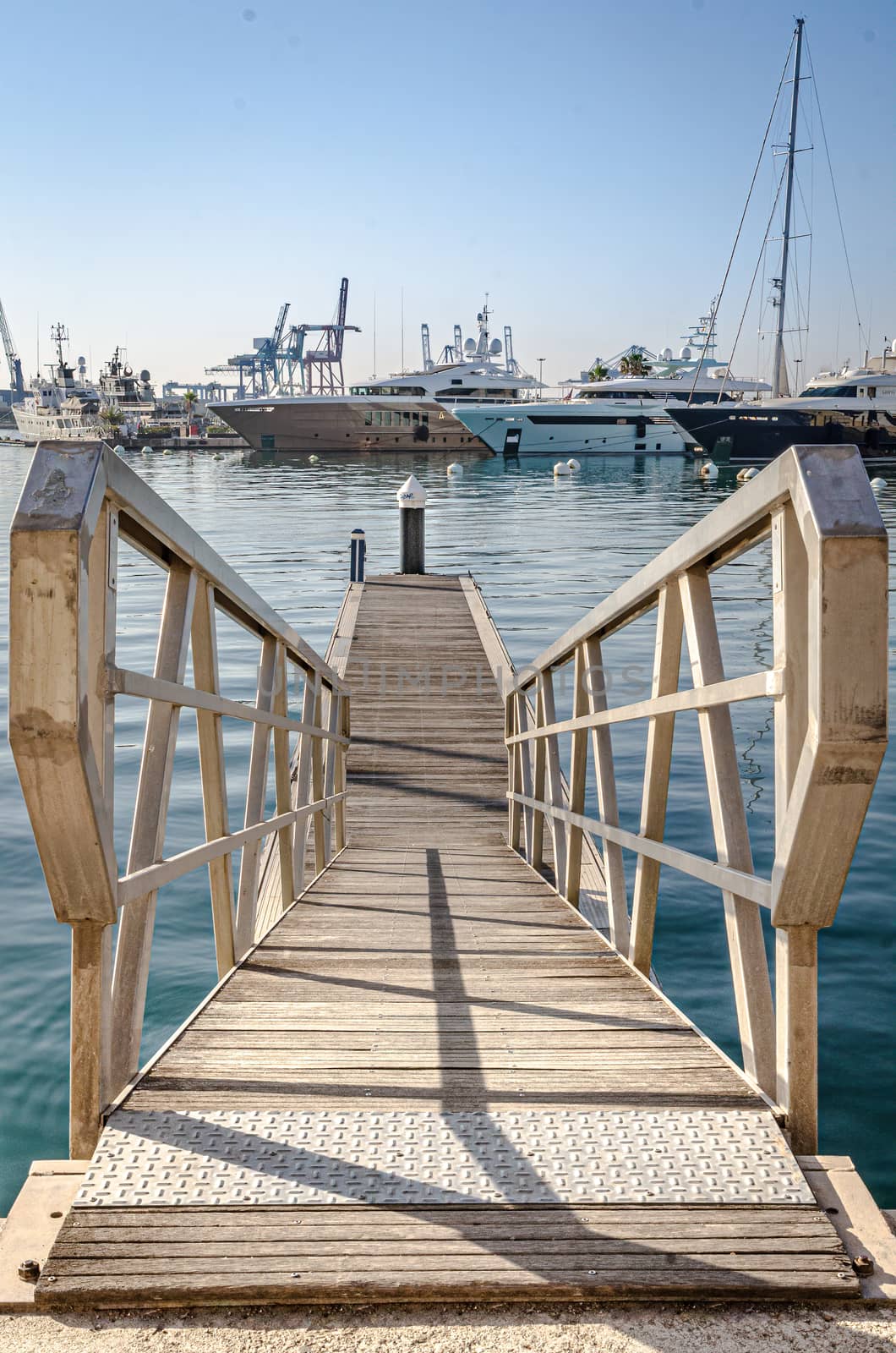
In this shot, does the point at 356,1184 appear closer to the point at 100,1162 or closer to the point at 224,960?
the point at 100,1162

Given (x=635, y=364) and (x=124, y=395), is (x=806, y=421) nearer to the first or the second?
(x=635, y=364)

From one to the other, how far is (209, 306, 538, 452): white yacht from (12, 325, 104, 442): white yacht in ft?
40.3

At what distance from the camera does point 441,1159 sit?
1769 mm

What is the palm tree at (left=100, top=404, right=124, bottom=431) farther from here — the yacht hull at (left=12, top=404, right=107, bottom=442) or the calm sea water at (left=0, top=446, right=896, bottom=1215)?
the calm sea water at (left=0, top=446, right=896, bottom=1215)

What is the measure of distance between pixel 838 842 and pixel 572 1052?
32.3 inches

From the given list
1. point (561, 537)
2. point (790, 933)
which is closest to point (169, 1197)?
point (790, 933)

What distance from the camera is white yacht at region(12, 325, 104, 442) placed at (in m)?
76.1

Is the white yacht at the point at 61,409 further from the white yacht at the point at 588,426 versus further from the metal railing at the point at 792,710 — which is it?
the metal railing at the point at 792,710

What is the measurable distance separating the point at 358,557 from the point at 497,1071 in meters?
11.7

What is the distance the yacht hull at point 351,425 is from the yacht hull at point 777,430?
18.9m

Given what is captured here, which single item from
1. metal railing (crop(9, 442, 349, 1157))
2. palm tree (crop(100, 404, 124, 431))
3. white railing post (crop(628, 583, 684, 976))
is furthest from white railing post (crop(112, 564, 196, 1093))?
palm tree (crop(100, 404, 124, 431))

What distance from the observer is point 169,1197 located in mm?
1648

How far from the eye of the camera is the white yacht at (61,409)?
2997 inches

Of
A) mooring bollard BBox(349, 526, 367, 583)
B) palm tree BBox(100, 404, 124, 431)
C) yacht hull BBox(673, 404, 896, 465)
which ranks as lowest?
mooring bollard BBox(349, 526, 367, 583)
